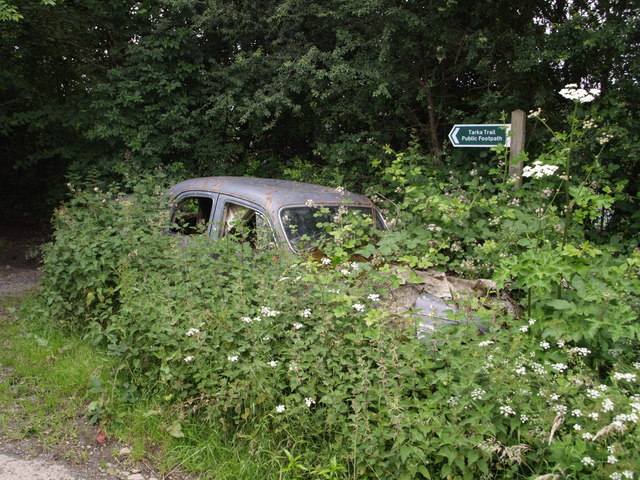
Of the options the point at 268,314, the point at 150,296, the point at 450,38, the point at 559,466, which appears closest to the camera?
the point at 559,466

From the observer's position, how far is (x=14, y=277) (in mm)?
8039

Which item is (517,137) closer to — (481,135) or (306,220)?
(481,135)

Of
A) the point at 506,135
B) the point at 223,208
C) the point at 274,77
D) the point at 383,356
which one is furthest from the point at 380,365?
the point at 274,77

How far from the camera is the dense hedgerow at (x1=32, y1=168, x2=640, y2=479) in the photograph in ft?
8.90

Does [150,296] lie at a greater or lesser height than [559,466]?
greater

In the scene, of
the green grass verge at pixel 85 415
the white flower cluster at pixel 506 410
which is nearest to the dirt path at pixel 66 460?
the green grass verge at pixel 85 415

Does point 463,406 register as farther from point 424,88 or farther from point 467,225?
point 424,88

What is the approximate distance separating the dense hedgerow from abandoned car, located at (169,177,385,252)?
1.27ft

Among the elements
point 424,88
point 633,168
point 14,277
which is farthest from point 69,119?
point 633,168

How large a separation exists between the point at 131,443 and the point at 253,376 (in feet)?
3.64

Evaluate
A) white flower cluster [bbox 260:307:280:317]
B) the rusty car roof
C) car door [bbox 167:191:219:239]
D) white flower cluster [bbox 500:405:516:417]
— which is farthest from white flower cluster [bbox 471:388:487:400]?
car door [bbox 167:191:219:239]

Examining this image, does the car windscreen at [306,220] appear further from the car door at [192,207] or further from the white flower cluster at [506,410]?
the white flower cluster at [506,410]

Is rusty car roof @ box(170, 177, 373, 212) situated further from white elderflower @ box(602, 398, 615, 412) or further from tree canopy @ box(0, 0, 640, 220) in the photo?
white elderflower @ box(602, 398, 615, 412)

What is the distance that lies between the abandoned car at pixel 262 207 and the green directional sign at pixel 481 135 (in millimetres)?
1489
